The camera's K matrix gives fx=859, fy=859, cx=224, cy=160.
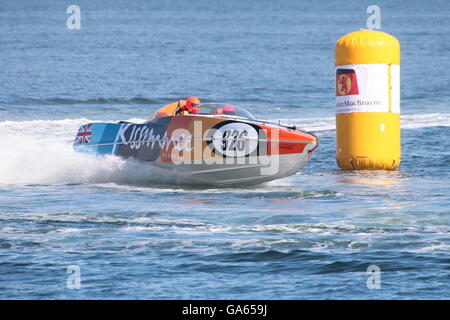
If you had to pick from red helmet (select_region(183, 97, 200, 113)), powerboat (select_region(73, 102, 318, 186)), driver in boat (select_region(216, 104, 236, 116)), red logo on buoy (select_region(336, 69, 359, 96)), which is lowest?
powerboat (select_region(73, 102, 318, 186))

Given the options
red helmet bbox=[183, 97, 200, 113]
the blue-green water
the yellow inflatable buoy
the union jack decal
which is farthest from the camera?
the union jack decal

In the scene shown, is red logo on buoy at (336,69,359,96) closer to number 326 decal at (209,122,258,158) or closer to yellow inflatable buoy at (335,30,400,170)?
yellow inflatable buoy at (335,30,400,170)

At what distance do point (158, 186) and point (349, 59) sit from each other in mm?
4207

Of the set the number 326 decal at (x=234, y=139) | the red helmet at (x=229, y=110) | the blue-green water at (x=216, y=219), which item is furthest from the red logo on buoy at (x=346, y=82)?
the number 326 decal at (x=234, y=139)

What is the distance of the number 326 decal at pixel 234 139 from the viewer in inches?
545

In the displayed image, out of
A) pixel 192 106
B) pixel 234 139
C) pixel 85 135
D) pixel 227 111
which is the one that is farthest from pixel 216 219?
pixel 85 135

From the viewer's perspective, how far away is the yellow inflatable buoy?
15.5m

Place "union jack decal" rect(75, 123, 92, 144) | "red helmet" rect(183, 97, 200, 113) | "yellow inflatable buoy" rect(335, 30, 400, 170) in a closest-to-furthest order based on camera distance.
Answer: "red helmet" rect(183, 97, 200, 113)
"yellow inflatable buoy" rect(335, 30, 400, 170)
"union jack decal" rect(75, 123, 92, 144)

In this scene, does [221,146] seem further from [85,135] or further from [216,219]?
[85,135]

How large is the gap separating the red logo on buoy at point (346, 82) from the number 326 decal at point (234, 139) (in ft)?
8.76

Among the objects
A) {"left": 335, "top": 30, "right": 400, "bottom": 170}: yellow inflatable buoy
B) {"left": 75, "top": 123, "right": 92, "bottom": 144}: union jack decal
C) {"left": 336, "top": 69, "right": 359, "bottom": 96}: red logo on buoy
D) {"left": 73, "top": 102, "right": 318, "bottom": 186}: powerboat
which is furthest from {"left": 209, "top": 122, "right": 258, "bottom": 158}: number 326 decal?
{"left": 75, "top": 123, "right": 92, "bottom": 144}: union jack decal

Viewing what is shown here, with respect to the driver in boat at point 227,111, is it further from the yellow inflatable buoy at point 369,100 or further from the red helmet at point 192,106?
the yellow inflatable buoy at point 369,100

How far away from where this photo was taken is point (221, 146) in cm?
1407

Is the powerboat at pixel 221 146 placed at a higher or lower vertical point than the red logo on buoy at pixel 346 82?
lower
